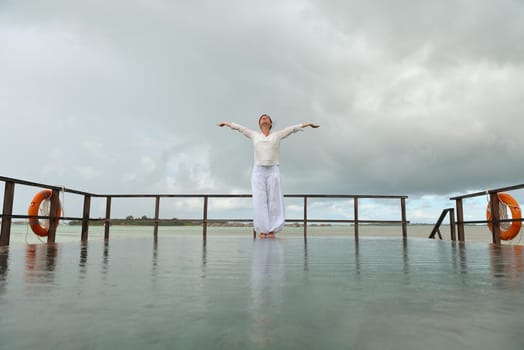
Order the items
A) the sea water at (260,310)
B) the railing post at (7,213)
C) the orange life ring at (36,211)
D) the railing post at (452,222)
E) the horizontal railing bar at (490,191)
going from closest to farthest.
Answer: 1. the sea water at (260,310)
2. the railing post at (7,213)
3. the horizontal railing bar at (490,191)
4. the orange life ring at (36,211)
5. the railing post at (452,222)

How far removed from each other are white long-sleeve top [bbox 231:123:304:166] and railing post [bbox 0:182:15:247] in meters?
2.93

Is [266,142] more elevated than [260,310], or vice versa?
[266,142]

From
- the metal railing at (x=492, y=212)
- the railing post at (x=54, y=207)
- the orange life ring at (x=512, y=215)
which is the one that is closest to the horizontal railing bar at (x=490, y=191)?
the metal railing at (x=492, y=212)

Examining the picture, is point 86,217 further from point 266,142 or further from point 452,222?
point 452,222

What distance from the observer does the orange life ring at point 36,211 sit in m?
5.09

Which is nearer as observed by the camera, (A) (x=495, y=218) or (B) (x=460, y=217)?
(A) (x=495, y=218)

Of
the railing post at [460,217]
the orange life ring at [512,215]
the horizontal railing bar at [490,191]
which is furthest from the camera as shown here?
the railing post at [460,217]

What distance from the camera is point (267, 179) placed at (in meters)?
5.52

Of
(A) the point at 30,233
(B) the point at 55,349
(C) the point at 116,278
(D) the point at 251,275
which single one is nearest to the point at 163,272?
(C) the point at 116,278

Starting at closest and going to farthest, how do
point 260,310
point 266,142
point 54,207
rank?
1. point 260,310
2. point 54,207
3. point 266,142

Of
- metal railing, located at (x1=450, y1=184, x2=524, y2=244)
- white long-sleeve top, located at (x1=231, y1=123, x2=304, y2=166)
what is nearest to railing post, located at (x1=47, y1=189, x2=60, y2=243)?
white long-sleeve top, located at (x1=231, y1=123, x2=304, y2=166)

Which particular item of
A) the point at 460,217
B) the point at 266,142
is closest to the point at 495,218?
the point at 460,217

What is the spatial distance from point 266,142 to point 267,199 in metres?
0.87

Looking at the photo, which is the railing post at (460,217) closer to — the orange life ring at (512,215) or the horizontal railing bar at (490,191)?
the horizontal railing bar at (490,191)
